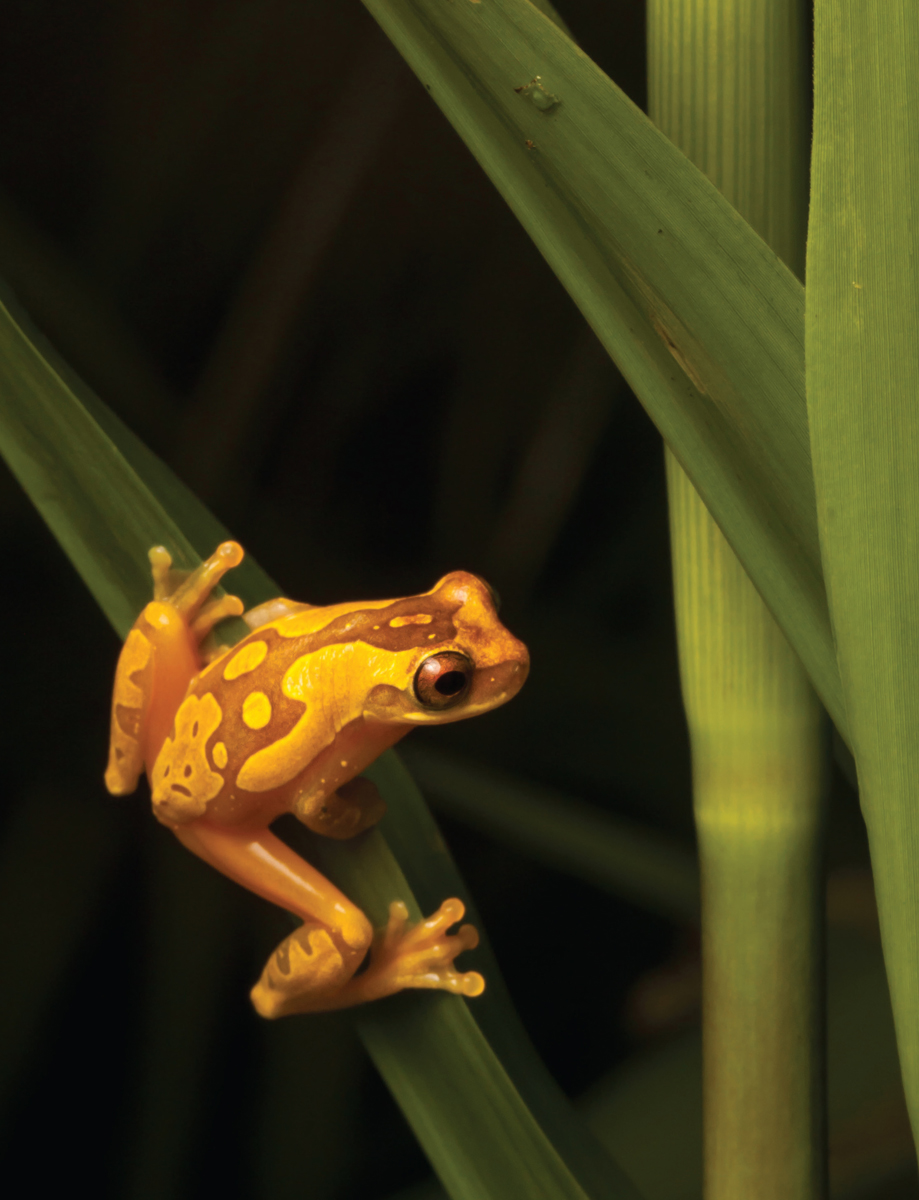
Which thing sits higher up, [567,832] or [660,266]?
[660,266]

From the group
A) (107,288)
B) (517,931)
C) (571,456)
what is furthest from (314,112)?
(517,931)

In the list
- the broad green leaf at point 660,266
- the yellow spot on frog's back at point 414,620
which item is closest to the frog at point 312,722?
the yellow spot on frog's back at point 414,620

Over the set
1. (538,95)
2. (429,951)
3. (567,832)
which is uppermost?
(538,95)

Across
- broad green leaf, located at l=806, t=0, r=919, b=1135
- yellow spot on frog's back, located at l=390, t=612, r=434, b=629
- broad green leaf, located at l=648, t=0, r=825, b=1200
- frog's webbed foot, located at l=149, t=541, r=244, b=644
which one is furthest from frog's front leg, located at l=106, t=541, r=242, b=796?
broad green leaf, located at l=806, t=0, r=919, b=1135

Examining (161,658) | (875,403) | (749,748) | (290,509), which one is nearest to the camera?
(875,403)

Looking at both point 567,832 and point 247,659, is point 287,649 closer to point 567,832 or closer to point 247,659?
point 247,659

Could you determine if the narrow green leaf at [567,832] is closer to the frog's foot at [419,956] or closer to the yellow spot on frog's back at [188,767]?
the frog's foot at [419,956]

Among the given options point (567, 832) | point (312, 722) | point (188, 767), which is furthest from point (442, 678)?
point (567, 832)

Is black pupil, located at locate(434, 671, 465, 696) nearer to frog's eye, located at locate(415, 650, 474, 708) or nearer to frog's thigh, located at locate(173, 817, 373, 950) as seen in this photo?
frog's eye, located at locate(415, 650, 474, 708)
